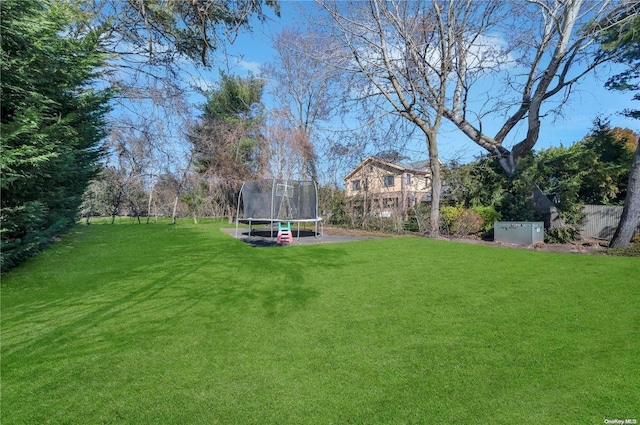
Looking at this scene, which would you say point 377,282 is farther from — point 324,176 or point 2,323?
point 324,176

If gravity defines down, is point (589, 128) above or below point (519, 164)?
above

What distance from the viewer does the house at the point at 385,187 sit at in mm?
13328

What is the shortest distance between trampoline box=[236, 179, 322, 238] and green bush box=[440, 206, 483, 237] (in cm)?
494

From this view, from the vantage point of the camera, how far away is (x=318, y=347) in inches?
105

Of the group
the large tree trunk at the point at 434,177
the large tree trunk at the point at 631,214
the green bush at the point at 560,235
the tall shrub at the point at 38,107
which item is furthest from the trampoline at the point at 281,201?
the large tree trunk at the point at 631,214

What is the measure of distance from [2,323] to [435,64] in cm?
1168

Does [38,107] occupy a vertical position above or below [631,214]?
above

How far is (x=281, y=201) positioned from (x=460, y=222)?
21.8 ft

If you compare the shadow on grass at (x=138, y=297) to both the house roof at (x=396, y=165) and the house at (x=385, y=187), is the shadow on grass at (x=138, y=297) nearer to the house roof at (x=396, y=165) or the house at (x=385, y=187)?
the house roof at (x=396, y=165)

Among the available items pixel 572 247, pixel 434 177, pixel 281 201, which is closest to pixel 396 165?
pixel 434 177

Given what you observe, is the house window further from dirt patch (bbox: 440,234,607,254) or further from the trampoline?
dirt patch (bbox: 440,234,607,254)

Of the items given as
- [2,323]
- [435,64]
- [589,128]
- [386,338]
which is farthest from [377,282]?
[589,128]

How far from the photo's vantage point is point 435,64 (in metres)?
10.5

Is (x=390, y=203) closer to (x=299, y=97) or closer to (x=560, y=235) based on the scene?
(x=560, y=235)
